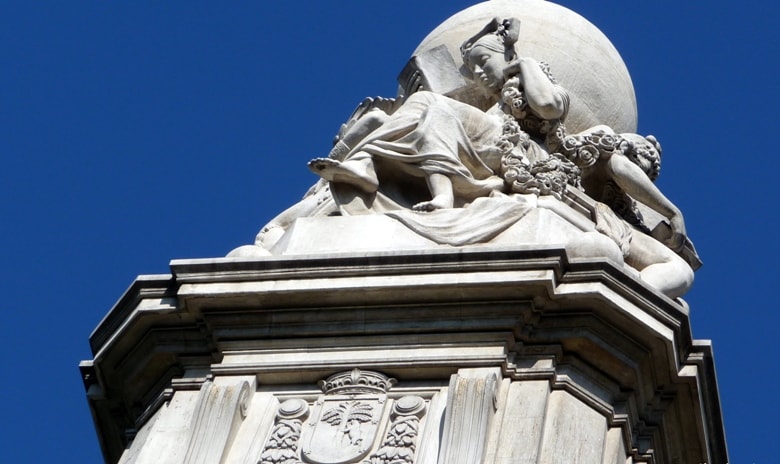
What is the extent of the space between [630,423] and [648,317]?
946mm

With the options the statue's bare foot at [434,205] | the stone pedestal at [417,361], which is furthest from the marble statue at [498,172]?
the stone pedestal at [417,361]

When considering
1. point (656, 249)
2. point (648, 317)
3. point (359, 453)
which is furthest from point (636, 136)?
point (359, 453)

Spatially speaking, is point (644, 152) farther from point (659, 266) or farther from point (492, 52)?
point (659, 266)

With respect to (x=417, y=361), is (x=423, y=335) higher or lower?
higher

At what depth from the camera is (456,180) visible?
80.4ft

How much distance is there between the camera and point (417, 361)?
22.1 metres

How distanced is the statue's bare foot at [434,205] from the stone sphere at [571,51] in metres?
3.13

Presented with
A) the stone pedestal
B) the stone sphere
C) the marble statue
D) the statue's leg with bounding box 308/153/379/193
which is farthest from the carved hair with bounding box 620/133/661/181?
the stone pedestal

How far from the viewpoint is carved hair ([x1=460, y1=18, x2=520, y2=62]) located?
1045 inches

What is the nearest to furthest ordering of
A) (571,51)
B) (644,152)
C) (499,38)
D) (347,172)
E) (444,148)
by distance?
(347,172) → (444,148) → (644,152) → (499,38) → (571,51)

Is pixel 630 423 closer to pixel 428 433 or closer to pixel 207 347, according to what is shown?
pixel 428 433

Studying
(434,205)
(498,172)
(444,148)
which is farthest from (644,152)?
(434,205)

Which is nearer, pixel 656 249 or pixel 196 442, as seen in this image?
pixel 196 442

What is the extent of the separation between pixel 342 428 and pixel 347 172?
3490 millimetres
